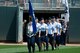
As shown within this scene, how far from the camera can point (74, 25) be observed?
110 ft

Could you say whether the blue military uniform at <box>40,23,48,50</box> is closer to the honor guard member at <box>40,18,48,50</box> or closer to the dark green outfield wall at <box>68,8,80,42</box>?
the honor guard member at <box>40,18,48,50</box>

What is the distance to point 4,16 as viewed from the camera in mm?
33094

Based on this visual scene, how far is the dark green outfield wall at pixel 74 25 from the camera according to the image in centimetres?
3322

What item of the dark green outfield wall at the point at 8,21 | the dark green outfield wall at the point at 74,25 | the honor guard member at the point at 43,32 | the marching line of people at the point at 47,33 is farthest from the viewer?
the dark green outfield wall at the point at 74,25

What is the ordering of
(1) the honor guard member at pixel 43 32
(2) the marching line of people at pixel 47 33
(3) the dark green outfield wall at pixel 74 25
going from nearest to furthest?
(2) the marching line of people at pixel 47 33, (1) the honor guard member at pixel 43 32, (3) the dark green outfield wall at pixel 74 25

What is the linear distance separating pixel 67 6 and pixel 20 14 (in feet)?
15.9

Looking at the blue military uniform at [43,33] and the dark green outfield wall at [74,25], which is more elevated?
the blue military uniform at [43,33]

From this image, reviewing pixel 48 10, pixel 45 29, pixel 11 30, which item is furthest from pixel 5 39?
pixel 45 29

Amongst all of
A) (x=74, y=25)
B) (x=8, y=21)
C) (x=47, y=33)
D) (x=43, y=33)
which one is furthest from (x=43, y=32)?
(x=74, y=25)

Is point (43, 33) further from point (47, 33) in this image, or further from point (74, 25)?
point (74, 25)

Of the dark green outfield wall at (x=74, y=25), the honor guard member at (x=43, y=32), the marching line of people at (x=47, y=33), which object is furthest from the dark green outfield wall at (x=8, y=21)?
the honor guard member at (x=43, y=32)

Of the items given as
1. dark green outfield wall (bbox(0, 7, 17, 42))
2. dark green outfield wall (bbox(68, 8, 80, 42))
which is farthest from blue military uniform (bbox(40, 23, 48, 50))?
dark green outfield wall (bbox(68, 8, 80, 42))

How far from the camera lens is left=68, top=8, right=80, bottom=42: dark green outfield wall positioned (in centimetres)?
3322

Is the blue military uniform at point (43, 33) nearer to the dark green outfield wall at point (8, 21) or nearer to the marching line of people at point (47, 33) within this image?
the marching line of people at point (47, 33)
